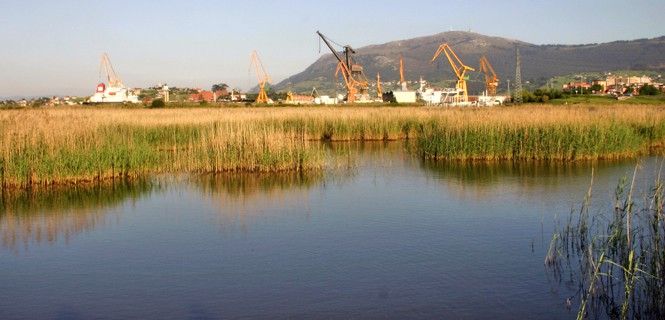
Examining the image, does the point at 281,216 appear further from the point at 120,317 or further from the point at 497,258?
the point at 120,317

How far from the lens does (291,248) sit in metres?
7.19

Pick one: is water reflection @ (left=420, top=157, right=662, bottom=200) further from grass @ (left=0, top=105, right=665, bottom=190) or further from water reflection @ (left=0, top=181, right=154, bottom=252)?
water reflection @ (left=0, top=181, right=154, bottom=252)

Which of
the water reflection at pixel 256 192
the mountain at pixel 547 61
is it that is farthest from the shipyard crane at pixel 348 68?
the mountain at pixel 547 61

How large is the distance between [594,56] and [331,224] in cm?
16733

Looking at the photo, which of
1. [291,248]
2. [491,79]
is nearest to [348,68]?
[491,79]

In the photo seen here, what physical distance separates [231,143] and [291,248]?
633 cm

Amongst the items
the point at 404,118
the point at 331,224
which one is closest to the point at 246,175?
the point at 331,224

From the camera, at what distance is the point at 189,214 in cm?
932

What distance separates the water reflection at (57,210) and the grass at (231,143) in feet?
1.75

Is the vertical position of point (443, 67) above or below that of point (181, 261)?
above

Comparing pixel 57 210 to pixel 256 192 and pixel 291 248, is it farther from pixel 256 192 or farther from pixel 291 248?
pixel 291 248

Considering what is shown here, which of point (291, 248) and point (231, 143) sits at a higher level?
point (231, 143)

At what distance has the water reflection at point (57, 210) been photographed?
8.23 m

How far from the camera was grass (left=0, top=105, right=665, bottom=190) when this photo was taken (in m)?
11.4
